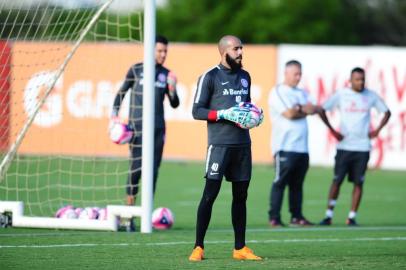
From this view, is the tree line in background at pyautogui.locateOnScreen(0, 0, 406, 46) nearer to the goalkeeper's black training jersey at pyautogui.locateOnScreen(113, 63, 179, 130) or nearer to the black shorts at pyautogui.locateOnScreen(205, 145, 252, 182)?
the goalkeeper's black training jersey at pyautogui.locateOnScreen(113, 63, 179, 130)

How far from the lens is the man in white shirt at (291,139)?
15.3m

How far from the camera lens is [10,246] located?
38.1 feet

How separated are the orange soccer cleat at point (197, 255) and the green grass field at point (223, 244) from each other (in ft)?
0.27

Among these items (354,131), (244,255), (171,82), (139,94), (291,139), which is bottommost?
(244,255)

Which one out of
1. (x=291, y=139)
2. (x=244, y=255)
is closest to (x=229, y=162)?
(x=244, y=255)

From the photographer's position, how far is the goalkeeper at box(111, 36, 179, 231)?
47.0 ft

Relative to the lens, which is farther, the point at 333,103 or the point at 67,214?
the point at 333,103

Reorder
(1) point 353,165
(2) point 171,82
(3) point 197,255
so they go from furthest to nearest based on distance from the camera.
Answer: (1) point 353,165
(2) point 171,82
(3) point 197,255

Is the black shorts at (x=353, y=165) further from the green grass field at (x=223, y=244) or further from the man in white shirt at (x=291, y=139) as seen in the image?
the green grass field at (x=223, y=244)

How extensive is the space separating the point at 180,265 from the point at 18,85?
18.8 ft

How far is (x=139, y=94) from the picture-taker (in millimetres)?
14453

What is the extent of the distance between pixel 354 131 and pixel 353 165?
51 centimetres

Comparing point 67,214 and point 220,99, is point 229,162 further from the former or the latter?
point 67,214

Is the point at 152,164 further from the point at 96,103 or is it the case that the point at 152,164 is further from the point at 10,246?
the point at 96,103
